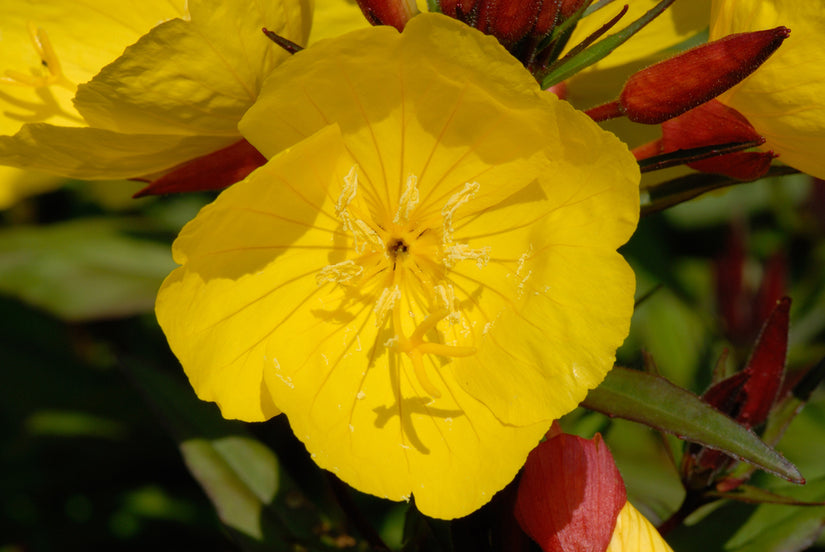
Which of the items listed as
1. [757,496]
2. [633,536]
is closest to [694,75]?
[633,536]

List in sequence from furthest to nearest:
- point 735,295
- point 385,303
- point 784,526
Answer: point 735,295
point 784,526
point 385,303

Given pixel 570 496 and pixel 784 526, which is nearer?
pixel 570 496

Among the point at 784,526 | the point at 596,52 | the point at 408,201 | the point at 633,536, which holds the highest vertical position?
the point at 596,52

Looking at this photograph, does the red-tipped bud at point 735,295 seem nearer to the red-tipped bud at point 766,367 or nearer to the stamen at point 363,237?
the red-tipped bud at point 766,367

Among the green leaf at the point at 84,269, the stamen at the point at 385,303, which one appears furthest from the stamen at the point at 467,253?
the green leaf at the point at 84,269

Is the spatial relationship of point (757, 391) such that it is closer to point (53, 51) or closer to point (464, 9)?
point (464, 9)

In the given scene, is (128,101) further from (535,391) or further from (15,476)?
(15,476)
